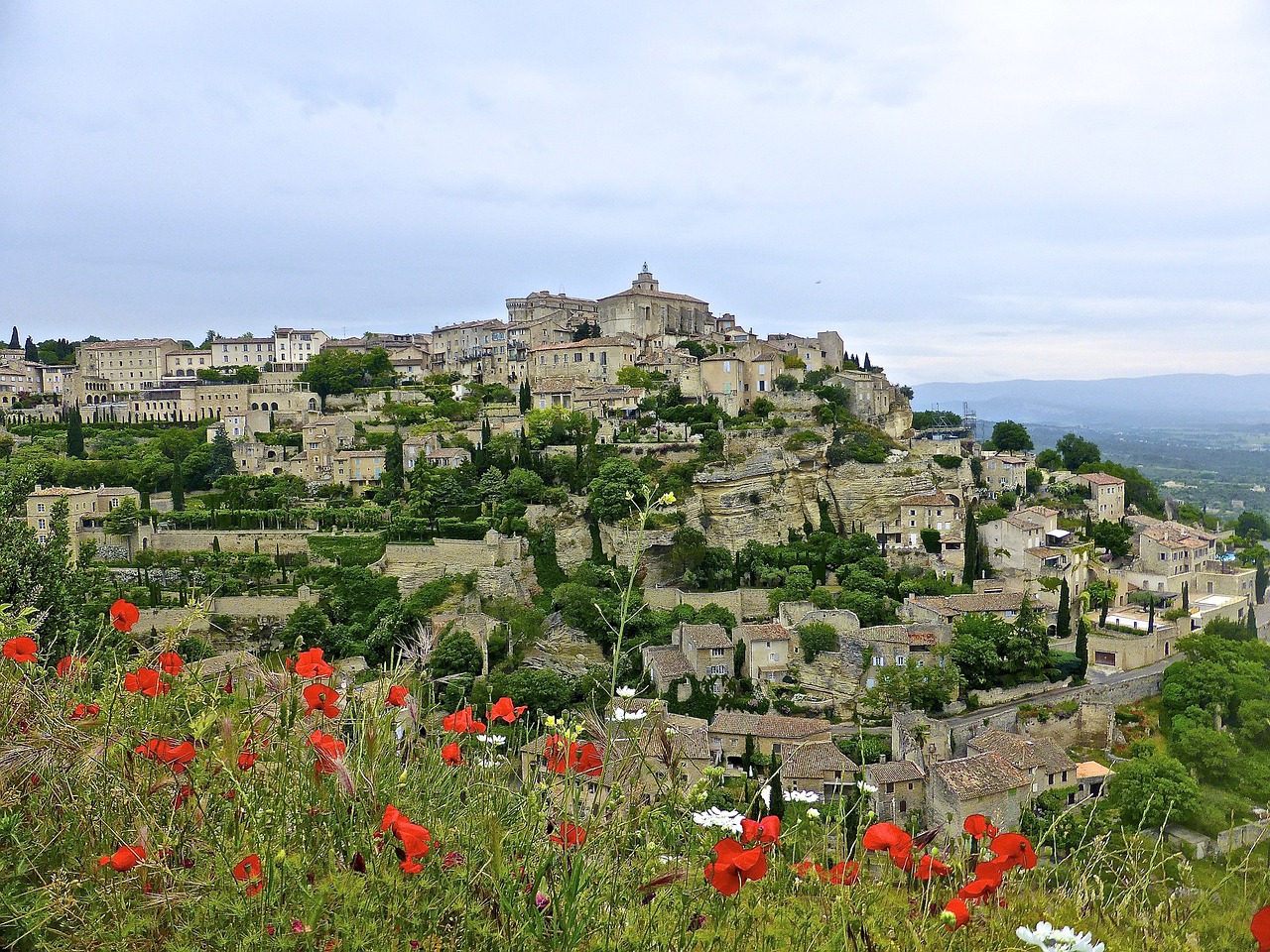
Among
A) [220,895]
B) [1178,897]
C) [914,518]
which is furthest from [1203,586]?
[220,895]

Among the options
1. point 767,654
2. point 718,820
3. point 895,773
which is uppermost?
point 718,820

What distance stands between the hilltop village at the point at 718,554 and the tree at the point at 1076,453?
12cm

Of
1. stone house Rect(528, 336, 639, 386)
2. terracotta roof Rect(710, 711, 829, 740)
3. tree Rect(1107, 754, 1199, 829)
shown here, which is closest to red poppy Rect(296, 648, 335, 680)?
tree Rect(1107, 754, 1199, 829)

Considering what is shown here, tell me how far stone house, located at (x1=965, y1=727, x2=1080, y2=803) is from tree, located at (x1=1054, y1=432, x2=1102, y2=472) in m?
26.7

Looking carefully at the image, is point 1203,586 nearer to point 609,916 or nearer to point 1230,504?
point 1230,504

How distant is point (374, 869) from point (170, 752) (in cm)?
82

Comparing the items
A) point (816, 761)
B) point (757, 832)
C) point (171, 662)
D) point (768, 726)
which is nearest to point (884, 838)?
point (757, 832)

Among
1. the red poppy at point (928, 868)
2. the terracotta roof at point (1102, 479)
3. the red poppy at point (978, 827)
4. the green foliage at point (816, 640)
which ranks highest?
the red poppy at point (978, 827)

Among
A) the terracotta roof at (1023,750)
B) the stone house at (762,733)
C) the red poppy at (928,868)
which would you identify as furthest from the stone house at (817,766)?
A: the red poppy at (928,868)

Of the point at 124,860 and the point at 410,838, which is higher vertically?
the point at 410,838

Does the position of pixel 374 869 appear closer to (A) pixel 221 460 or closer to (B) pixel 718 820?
(B) pixel 718 820

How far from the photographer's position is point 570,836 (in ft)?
8.04

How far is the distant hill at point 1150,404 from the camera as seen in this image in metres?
43.6

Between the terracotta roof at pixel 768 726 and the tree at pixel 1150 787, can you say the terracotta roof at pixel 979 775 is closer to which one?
the tree at pixel 1150 787
